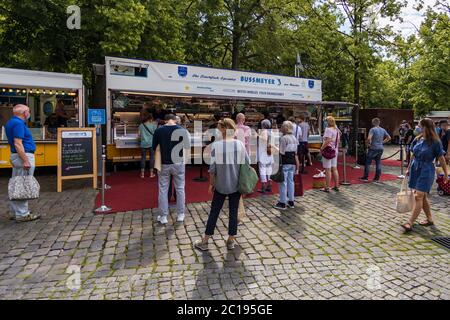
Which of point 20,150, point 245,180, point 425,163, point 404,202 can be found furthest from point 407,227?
point 20,150

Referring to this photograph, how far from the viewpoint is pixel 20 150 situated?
224 inches

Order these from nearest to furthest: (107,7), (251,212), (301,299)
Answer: (301,299)
(251,212)
(107,7)

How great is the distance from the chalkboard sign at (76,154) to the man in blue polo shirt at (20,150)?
1983 millimetres

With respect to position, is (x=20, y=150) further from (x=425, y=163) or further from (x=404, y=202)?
(x=425, y=163)

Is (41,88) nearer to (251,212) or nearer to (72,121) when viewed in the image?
(72,121)

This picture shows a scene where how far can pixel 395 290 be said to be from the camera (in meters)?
3.69

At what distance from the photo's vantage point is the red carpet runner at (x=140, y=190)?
7102 millimetres

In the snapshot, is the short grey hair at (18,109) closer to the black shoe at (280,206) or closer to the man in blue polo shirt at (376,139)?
the black shoe at (280,206)

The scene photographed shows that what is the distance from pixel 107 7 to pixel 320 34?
10132 mm

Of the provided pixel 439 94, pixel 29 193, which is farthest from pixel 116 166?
pixel 439 94

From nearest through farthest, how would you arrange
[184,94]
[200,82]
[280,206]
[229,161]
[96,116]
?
[229,161] → [280,206] → [96,116] → [184,94] → [200,82]

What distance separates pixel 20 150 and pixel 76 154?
7.95 ft

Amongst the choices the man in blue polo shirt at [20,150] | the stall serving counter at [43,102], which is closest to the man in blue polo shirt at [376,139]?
the stall serving counter at [43,102]

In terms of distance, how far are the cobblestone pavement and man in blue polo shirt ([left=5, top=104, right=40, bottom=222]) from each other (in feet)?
0.71
